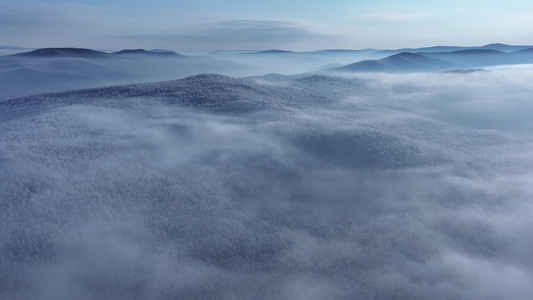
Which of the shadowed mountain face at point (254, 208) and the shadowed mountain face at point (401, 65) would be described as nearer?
the shadowed mountain face at point (254, 208)

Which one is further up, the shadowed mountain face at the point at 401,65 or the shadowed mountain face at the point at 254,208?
the shadowed mountain face at the point at 401,65

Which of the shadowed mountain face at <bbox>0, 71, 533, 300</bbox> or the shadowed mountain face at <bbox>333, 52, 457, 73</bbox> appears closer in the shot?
the shadowed mountain face at <bbox>0, 71, 533, 300</bbox>

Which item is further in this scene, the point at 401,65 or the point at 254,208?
the point at 401,65

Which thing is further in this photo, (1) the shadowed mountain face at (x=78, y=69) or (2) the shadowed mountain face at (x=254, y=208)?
(1) the shadowed mountain face at (x=78, y=69)

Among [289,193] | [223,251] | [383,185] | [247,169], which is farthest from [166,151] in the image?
[383,185]

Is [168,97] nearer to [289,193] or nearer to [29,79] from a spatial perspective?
[289,193]

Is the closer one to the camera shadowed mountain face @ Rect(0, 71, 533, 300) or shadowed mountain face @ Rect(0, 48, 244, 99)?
shadowed mountain face @ Rect(0, 71, 533, 300)

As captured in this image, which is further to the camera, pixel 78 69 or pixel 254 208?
pixel 78 69

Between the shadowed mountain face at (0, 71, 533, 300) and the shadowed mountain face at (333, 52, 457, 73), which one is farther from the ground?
the shadowed mountain face at (333, 52, 457, 73)

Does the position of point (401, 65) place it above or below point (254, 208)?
above
